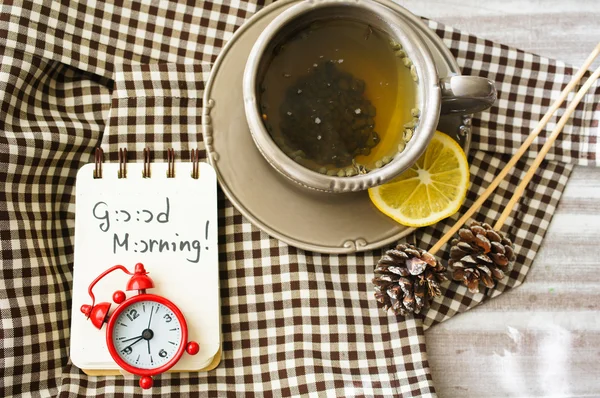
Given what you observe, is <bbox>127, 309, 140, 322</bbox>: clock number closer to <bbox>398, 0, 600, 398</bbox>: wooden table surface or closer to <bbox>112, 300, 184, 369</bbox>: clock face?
<bbox>112, 300, 184, 369</bbox>: clock face

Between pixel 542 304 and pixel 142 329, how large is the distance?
48cm

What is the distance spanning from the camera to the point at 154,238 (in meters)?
0.64

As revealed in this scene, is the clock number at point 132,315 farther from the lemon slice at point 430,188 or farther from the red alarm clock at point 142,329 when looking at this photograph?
the lemon slice at point 430,188

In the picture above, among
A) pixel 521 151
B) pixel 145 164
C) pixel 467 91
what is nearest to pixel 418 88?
pixel 467 91

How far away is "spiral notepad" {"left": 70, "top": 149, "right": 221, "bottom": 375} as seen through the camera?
63 cm

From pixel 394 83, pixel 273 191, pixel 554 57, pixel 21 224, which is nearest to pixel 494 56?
pixel 554 57

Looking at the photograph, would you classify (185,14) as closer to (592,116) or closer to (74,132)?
(74,132)

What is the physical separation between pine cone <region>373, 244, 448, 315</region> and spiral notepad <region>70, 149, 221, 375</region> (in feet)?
0.63

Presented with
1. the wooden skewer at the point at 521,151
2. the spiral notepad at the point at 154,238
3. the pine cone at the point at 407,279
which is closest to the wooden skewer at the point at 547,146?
the wooden skewer at the point at 521,151

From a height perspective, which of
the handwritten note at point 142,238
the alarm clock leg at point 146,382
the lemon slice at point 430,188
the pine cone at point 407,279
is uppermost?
the lemon slice at point 430,188

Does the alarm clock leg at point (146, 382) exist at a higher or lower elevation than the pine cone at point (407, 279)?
lower

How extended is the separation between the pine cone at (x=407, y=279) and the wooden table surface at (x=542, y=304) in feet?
0.29

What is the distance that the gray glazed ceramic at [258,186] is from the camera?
624 mm

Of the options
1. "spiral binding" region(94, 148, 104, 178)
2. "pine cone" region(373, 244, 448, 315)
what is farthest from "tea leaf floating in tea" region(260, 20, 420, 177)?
"spiral binding" region(94, 148, 104, 178)
